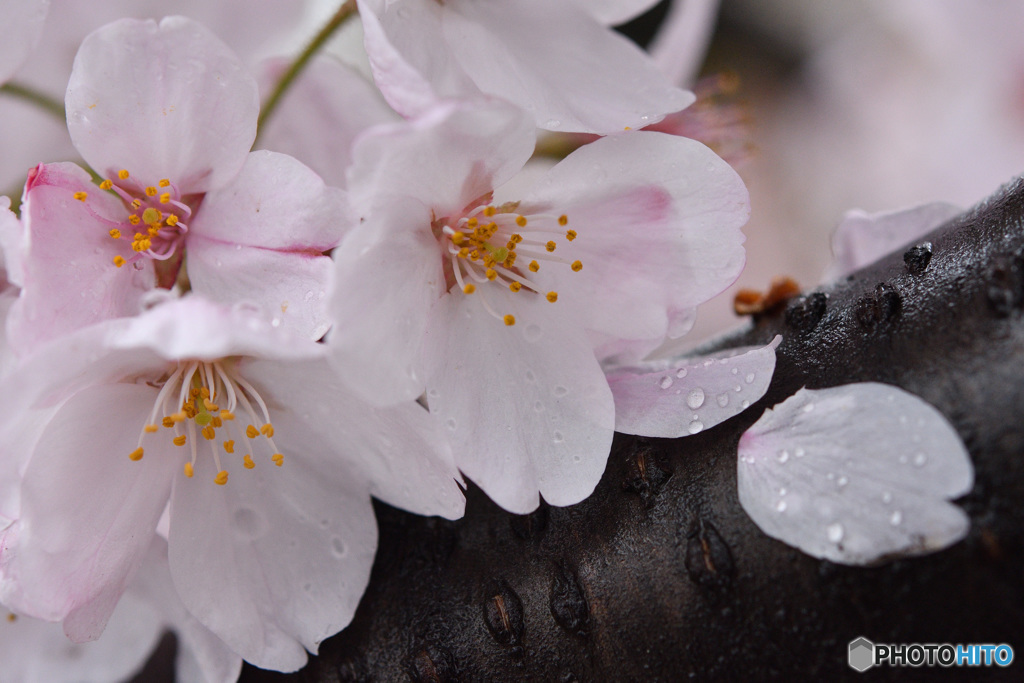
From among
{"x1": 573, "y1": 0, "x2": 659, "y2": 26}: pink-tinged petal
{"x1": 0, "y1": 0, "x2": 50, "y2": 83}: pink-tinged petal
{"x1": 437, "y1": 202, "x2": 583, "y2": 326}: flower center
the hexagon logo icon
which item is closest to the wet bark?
the hexagon logo icon

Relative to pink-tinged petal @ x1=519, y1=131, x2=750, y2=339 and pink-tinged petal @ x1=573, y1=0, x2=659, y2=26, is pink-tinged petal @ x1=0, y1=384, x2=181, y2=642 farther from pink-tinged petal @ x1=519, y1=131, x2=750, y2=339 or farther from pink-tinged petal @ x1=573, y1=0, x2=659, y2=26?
pink-tinged petal @ x1=573, y1=0, x2=659, y2=26

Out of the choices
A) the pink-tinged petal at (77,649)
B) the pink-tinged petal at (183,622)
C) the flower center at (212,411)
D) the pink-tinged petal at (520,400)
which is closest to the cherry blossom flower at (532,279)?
the pink-tinged petal at (520,400)

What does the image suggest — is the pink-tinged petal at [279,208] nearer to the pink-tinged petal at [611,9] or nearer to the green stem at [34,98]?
the pink-tinged petal at [611,9]

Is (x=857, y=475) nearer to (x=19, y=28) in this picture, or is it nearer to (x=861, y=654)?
(x=861, y=654)

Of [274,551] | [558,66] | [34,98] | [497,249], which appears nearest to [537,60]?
[558,66]

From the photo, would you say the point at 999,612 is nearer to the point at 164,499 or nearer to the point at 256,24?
the point at 164,499
